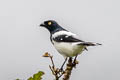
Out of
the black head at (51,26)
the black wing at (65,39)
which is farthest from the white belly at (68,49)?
the black head at (51,26)

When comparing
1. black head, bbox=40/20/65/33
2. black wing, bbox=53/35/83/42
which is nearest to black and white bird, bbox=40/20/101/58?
black wing, bbox=53/35/83/42

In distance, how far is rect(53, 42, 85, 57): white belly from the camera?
268 inches

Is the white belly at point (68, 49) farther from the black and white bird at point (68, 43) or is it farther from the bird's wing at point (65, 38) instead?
the bird's wing at point (65, 38)

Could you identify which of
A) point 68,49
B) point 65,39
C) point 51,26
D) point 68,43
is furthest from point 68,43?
point 51,26

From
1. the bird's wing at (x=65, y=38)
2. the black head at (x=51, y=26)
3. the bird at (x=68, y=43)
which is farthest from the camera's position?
the black head at (x=51, y=26)

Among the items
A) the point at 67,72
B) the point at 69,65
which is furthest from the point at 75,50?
the point at 67,72

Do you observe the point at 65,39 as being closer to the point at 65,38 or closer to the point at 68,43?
the point at 65,38

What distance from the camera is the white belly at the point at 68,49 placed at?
6.81 m

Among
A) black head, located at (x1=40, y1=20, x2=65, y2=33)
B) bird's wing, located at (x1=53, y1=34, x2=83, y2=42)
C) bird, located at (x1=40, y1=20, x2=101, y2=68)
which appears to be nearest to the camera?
bird, located at (x1=40, y1=20, x2=101, y2=68)

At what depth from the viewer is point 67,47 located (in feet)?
24.0

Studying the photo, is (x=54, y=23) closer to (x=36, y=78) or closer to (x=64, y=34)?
(x=64, y=34)

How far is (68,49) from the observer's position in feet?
23.4

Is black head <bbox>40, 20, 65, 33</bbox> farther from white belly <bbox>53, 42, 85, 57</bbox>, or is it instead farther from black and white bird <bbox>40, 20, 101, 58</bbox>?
white belly <bbox>53, 42, 85, 57</bbox>

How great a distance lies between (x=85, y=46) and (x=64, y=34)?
3.36 feet
